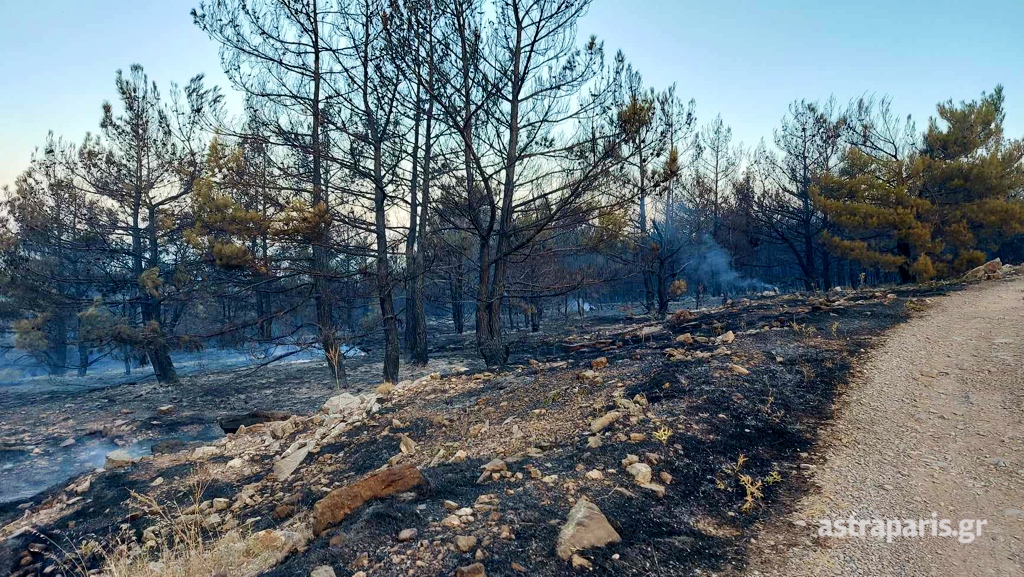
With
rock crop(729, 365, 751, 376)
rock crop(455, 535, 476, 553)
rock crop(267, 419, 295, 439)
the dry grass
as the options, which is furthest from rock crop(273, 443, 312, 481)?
rock crop(729, 365, 751, 376)

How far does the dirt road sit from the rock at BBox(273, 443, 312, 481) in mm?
4317

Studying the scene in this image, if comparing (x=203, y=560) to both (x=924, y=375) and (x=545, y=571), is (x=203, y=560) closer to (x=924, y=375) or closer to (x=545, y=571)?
(x=545, y=571)

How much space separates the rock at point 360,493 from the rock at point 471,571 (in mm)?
1140

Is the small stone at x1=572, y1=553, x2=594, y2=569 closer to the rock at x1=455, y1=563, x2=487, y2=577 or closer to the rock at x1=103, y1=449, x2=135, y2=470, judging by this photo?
the rock at x1=455, y1=563, x2=487, y2=577

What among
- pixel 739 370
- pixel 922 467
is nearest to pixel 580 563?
pixel 922 467

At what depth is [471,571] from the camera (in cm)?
230

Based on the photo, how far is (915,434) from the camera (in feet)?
12.0

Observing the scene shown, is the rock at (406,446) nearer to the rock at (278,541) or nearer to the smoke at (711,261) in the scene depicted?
the rock at (278,541)

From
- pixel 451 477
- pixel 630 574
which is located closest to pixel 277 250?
pixel 451 477

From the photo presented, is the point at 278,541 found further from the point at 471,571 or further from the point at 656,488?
the point at 656,488

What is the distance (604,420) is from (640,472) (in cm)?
100

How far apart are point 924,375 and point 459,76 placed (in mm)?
7232

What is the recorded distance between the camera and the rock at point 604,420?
4148 mm

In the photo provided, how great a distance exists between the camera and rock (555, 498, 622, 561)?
2.47 m
